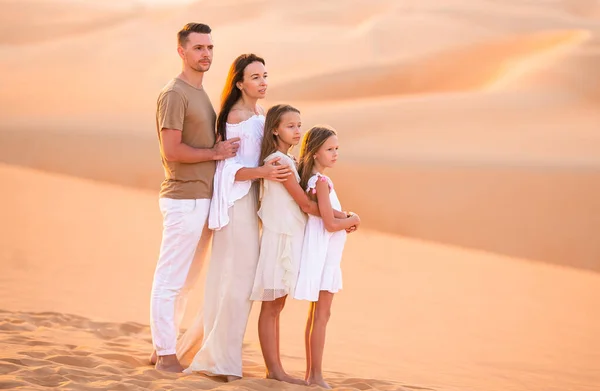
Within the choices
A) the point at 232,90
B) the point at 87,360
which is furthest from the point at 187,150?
the point at 87,360

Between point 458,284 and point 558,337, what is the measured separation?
2378 millimetres

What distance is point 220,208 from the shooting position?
6.42 meters

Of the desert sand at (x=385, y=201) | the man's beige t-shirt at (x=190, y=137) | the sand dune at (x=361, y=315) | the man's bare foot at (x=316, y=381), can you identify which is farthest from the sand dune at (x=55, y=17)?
the man's bare foot at (x=316, y=381)

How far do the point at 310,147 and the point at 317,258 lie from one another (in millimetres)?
764

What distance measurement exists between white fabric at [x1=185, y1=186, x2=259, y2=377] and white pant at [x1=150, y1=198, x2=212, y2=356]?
0.21m

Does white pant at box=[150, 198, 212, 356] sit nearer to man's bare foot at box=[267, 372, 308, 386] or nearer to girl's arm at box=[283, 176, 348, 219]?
girl's arm at box=[283, 176, 348, 219]

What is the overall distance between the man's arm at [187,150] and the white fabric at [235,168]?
0.07 m

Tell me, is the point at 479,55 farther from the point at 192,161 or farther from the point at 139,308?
the point at 192,161

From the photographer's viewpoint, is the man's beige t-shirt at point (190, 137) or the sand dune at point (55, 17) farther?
the sand dune at point (55, 17)

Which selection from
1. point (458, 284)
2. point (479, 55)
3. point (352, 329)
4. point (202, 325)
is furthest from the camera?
point (479, 55)

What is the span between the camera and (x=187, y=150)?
6.38 meters

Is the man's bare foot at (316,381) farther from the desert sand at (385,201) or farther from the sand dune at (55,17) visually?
the sand dune at (55,17)

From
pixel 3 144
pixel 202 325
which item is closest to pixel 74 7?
pixel 3 144

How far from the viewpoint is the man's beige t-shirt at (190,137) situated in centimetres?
643
